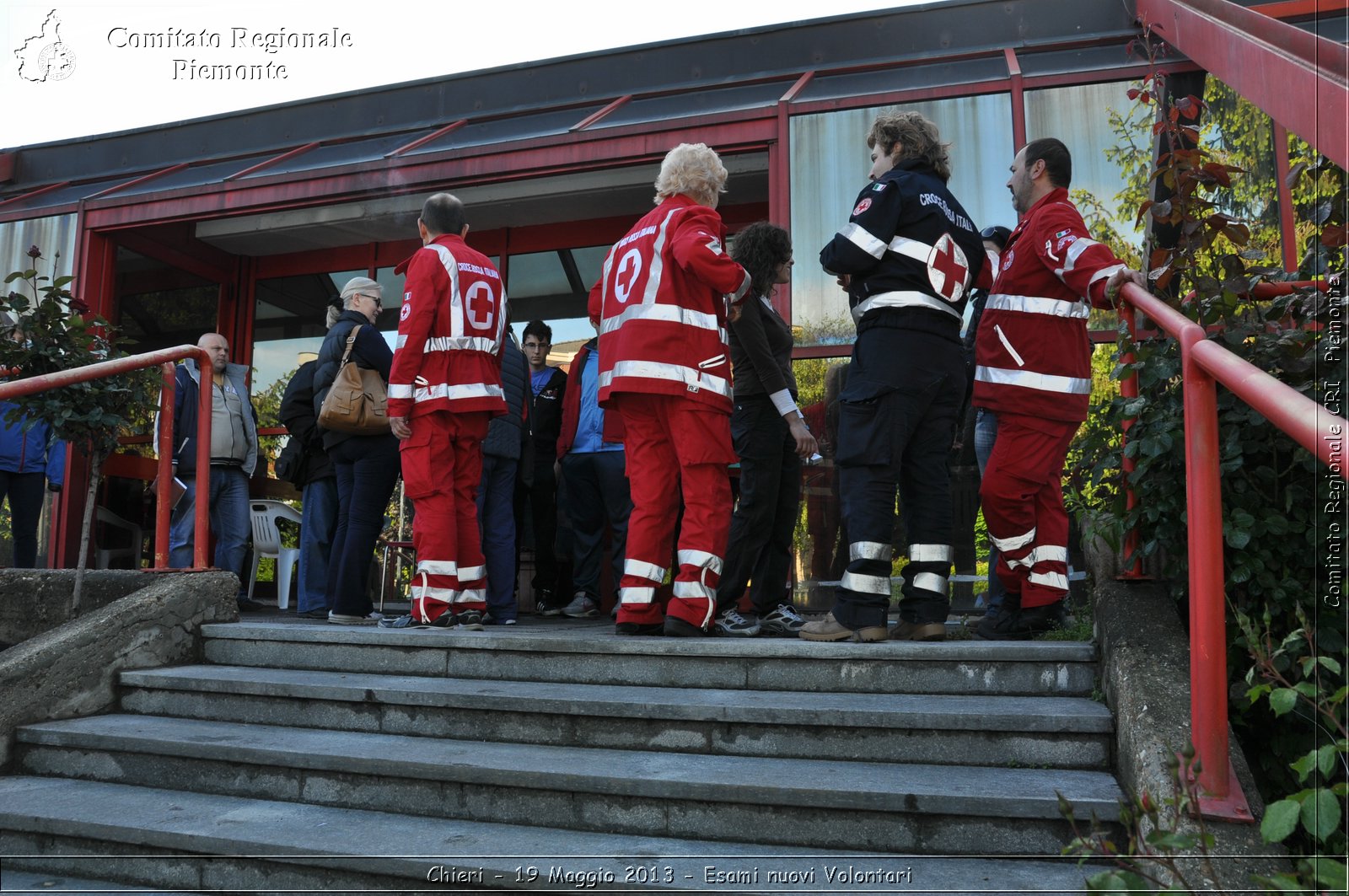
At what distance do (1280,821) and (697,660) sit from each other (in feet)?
6.62

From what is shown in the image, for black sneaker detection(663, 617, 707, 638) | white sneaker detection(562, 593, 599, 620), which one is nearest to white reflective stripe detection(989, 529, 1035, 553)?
black sneaker detection(663, 617, 707, 638)

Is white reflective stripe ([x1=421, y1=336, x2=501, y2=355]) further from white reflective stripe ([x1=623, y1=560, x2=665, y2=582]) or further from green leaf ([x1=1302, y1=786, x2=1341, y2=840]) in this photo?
green leaf ([x1=1302, y1=786, x2=1341, y2=840])

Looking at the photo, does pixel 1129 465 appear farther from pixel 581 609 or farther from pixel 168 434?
pixel 168 434

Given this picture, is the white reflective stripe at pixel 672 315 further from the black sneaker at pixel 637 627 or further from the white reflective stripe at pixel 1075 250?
the white reflective stripe at pixel 1075 250

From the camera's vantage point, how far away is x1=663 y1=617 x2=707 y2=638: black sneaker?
13.3ft

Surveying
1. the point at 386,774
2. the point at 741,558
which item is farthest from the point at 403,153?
the point at 386,774

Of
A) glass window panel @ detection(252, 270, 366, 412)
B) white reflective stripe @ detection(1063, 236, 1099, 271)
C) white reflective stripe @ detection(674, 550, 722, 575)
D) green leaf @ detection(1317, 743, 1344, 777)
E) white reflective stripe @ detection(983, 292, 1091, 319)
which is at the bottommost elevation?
green leaf @ detection(1317, 743, 1344, 777)

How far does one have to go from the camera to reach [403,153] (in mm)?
7887

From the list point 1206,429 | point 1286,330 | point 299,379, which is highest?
point 299,379

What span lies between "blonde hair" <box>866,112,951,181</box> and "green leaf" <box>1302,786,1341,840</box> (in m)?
2.87

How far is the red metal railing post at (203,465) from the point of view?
4.95m

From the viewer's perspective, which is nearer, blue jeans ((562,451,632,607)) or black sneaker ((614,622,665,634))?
black sneaker ((614,622,665,634))

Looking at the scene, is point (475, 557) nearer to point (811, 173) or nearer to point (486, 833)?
point (486, 833)

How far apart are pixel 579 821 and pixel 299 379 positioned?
12.9 ft
